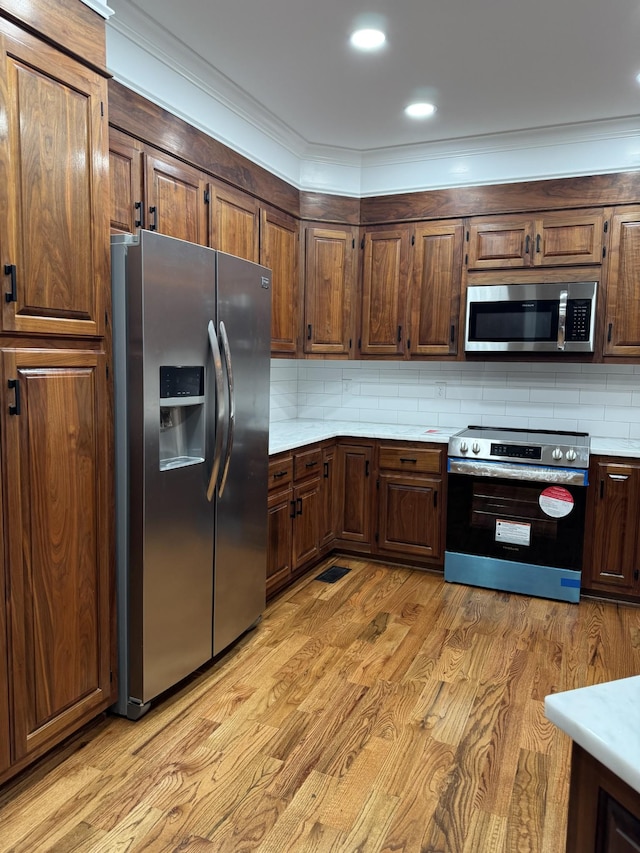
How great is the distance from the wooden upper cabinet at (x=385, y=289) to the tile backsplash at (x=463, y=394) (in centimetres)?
38

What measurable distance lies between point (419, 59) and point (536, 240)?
1387 mm

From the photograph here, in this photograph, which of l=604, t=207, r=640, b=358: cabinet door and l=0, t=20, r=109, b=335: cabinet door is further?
l=604, t=207, r=640, b=358: cabinet door

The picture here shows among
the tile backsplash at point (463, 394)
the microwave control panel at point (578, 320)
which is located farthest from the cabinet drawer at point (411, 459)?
the microwave control panel at point (578, 320)

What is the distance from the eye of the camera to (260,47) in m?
2.64

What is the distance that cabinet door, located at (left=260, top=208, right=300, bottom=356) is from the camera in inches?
143

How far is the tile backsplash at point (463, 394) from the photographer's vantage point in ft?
12.7

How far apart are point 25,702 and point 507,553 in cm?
266

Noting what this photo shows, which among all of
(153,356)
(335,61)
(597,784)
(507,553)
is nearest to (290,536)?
(507,553)

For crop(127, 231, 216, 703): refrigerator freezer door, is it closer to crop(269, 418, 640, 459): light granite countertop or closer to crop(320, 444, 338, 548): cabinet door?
crop(269, 418, 640, 459): light granite countertop

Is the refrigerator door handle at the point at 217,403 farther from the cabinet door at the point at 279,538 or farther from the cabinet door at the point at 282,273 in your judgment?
the cabinet door at the point at 282,273

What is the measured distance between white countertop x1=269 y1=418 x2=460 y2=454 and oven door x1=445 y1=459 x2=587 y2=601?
35 centimetres

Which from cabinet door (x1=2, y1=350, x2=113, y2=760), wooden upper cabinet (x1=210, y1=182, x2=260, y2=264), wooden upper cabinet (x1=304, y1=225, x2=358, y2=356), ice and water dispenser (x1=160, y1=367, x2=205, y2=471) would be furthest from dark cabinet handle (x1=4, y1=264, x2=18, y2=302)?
wooden upper cabinet (x1=304, y1=225, x2=358, y2=356)

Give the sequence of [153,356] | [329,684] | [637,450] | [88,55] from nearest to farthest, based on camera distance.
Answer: [88,55] < [153,356] < [329,684] < [637,450]

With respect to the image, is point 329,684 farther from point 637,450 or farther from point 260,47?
point 260,47
